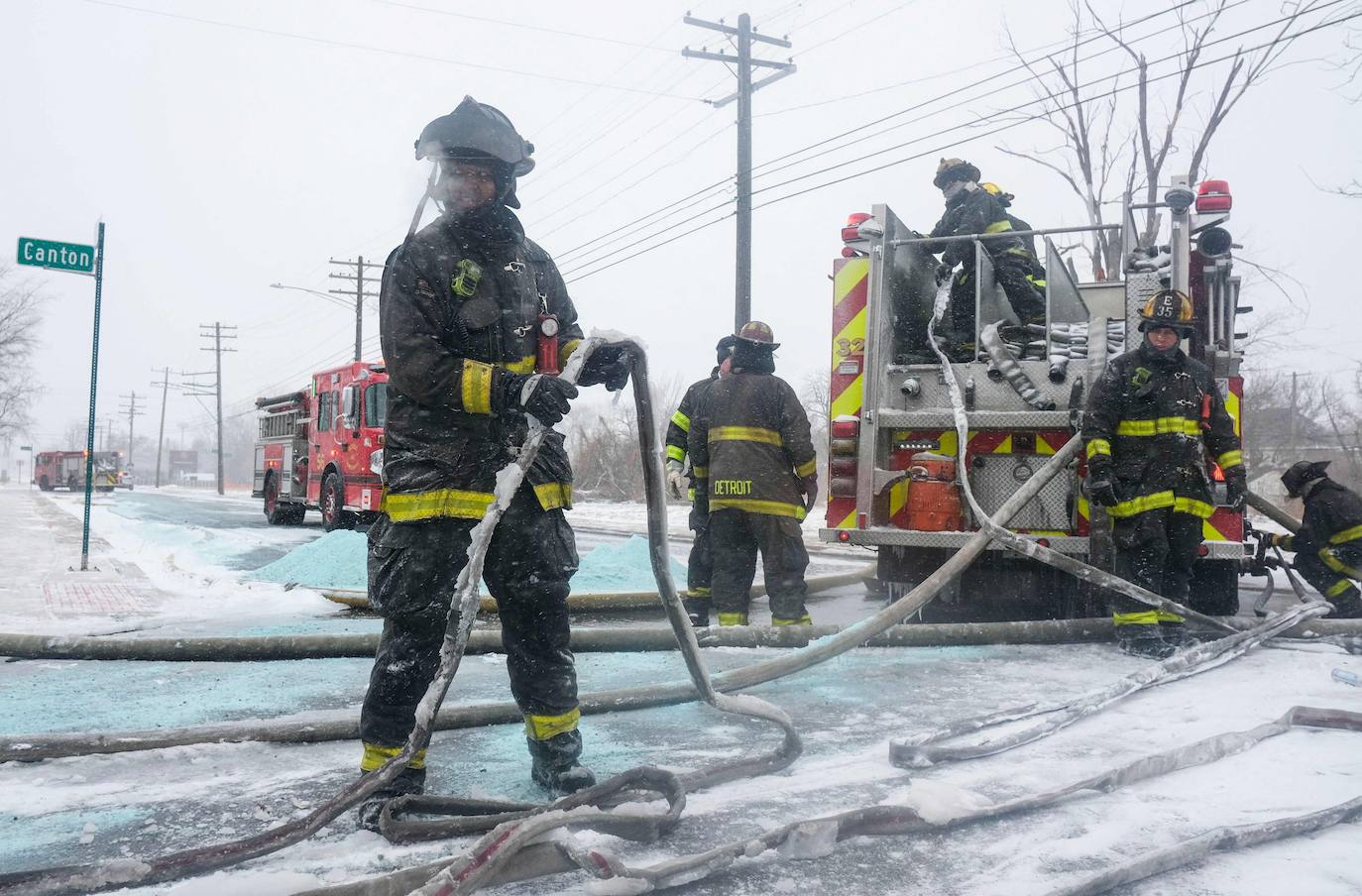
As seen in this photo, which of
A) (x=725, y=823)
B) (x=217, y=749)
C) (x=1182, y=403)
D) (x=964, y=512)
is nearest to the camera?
(x=725, y=823)

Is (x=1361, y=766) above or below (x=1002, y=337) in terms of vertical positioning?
below

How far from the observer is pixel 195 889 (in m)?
1.77

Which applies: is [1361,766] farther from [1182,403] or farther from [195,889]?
[195,889]

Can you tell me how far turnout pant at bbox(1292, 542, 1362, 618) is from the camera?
18.1 ft

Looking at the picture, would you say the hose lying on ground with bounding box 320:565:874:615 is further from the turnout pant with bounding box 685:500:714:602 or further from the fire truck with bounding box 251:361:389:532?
the fire truck with bounding box 251:361:389:532

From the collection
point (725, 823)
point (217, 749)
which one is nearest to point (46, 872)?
point (217, 749)

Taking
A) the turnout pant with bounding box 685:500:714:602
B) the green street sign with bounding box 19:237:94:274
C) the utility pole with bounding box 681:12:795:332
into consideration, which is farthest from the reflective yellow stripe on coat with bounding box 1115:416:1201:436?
the utility pole with bounding box 681:12:795:332

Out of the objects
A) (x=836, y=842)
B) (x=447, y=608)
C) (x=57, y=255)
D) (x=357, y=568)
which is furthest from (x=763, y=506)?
(x=57, y=255)

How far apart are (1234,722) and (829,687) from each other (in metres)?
1.41

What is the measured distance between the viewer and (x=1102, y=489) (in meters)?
4.56

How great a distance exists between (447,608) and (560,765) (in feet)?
1.67

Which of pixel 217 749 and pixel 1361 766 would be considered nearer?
pixel 1361 766

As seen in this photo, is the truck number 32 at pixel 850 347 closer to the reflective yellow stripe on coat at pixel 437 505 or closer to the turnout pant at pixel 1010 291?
the turnout pant at pixel 1010 291

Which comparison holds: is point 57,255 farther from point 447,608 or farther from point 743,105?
point 743,105
